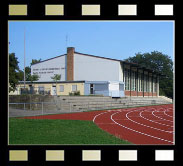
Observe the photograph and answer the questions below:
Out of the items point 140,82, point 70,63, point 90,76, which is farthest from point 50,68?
point 140,82

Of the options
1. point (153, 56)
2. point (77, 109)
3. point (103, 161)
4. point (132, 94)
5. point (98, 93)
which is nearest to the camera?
point (103, 161)

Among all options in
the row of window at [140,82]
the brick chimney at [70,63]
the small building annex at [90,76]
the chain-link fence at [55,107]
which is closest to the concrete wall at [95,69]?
the small building annex at [90,76]

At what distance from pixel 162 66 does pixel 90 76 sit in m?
19.8

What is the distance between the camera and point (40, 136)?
382 inches

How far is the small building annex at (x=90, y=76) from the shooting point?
1515 inches

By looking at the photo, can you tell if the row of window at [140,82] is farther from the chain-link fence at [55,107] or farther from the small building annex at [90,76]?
the chain-link fence at [55,107]

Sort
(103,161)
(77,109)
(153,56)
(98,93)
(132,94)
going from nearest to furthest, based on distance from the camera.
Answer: (103,161), (77,109), (98,93), (132,94), (153,56)

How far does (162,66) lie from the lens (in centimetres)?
5328

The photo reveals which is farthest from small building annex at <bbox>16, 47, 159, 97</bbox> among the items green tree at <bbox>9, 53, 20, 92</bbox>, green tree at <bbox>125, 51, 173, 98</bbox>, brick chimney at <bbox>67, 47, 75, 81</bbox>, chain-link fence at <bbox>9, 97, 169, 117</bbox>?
green tree at <bbox>9, 53, 20, 92</bbox>

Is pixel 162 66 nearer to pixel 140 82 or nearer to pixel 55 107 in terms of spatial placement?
pixel 140 82

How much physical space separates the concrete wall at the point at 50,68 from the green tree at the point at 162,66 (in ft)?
60.8
